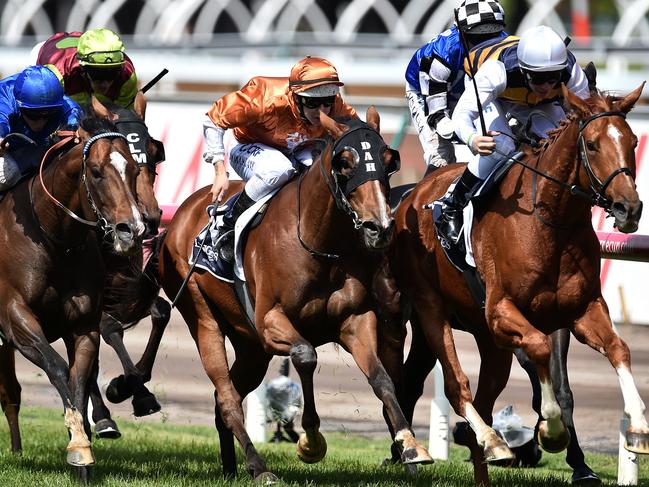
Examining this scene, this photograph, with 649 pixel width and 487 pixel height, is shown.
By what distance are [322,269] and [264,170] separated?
87cm

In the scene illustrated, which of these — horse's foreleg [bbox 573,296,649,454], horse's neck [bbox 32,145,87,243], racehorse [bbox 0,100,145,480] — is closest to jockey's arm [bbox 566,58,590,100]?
horse's foreleg [bbox 573,296,649,454]

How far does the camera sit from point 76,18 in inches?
682

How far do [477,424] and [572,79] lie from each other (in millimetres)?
1803

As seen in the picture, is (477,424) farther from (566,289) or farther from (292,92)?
(292,92)

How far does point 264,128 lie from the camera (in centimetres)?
810

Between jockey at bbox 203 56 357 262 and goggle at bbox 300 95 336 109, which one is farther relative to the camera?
jockey at bbox 203 56 357 262

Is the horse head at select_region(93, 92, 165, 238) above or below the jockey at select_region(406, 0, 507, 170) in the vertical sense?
below

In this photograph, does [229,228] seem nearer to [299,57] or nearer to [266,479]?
[266,479]

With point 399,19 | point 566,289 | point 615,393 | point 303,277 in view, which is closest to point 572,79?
point 566,289

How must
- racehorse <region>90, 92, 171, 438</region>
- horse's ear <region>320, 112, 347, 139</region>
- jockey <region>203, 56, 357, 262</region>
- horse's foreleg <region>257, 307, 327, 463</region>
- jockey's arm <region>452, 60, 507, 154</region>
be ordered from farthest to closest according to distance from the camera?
1. jockey <region>203, 56, 357, 262</region>
2. racehorse <region>90, 92, 171, 438</region>
3. jockey's arm <region>452, 60, 507, 154</region>
4. horse's ear <region>320, 112, 347, 139</region>
5. horse's foreleg <region>257, 307, 327, 463</region>

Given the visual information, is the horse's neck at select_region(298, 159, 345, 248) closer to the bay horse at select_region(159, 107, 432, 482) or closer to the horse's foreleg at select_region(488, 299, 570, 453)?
the bay horse at select_region(159, 107, 432, 482)

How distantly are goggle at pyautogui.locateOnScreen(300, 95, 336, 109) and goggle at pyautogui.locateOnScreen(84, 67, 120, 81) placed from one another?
1.24 meters

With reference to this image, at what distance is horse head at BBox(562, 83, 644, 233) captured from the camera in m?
6.45

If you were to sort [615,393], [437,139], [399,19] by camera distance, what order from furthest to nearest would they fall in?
[399,19] < [615,393] < [437,139]
